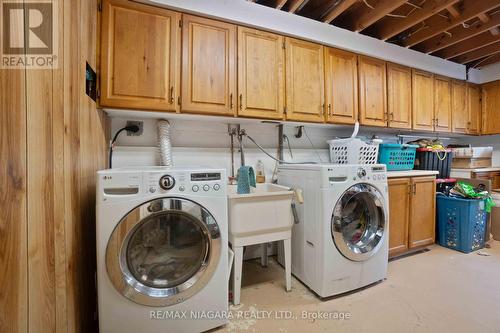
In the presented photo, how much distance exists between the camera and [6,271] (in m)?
0.70

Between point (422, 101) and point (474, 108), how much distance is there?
1.19 m

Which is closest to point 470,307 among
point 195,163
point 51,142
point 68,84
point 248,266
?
point 248,266

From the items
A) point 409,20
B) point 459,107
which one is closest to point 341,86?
point 409,20

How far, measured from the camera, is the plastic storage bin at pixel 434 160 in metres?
2.62

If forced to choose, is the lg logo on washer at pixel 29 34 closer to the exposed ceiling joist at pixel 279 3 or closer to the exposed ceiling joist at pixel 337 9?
the exposed ceiling joist at pixel 279 3

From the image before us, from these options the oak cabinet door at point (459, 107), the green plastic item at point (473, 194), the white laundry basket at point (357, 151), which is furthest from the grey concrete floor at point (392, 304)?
the oak cabinet door at point (459, 107)

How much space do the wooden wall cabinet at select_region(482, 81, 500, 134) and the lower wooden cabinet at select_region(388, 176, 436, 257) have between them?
→ 5.48 ft

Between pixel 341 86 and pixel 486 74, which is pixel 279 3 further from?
pixel 486 74

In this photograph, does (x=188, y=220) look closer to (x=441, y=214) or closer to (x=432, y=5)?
(x=432, y=5)

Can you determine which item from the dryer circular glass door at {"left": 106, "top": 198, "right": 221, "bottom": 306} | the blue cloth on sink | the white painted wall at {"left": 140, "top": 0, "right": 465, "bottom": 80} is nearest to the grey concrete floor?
the dryer circular glass door at {"left": 106, "top": 198, "right": 221, "bottom": 306}

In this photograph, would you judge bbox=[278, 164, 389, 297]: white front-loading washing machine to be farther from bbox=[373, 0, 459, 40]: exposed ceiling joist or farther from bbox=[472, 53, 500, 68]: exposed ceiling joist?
bbox=[472, 53, 500, 68]: exposed ceiling joist

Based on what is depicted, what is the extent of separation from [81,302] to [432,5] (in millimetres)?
3263

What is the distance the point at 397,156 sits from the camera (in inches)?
93.6

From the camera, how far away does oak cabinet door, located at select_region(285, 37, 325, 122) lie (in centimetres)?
191
